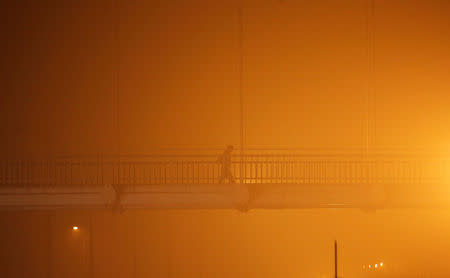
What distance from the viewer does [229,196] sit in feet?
44.7

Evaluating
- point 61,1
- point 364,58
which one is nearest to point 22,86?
point 61,1

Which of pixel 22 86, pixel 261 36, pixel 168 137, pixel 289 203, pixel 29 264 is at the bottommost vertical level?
pixel 29 264

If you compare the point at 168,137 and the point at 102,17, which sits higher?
the point at 102,17

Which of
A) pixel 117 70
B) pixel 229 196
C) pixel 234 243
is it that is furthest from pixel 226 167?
pixel 117 70

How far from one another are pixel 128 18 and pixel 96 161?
4.23m

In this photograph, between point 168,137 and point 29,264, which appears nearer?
point 29,264

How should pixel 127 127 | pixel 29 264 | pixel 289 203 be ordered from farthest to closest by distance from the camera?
1. pixel 127 127
2. pixel 29 264
3. pixel 289 203

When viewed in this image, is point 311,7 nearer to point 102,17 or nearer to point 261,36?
point 261,36

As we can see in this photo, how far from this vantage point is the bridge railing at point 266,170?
16891 mm

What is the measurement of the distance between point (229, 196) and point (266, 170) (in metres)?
3.62

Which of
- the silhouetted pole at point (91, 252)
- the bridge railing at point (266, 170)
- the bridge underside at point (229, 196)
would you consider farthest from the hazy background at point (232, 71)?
the bridge underside at point (229, 196)

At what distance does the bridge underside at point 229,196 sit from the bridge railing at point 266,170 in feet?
8.95

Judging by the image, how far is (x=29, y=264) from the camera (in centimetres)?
1672

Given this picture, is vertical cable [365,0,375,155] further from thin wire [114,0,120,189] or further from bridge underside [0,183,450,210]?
thin wire [114,0,120,189]
